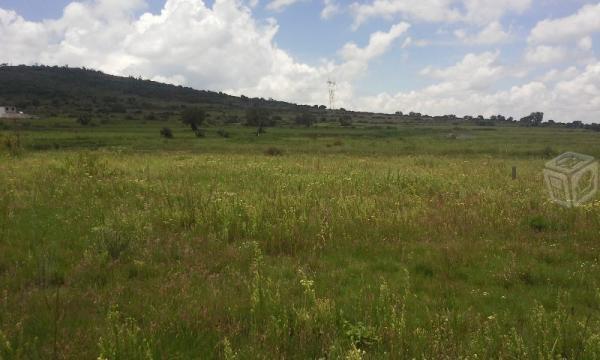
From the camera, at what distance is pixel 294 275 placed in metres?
6.57

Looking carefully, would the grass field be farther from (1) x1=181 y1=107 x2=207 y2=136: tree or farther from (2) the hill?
(2) the hill

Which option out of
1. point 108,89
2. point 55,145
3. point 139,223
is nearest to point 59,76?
point 108,89

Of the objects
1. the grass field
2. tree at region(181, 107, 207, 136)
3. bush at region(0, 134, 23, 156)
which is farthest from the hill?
the grass field

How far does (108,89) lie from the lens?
14112 cm

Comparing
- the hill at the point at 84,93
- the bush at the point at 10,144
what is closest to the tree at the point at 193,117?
the hill at the point at 84,93

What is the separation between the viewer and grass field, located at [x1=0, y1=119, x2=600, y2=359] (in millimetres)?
4504

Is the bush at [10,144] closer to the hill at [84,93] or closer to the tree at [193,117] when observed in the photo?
the tree at [193,117]

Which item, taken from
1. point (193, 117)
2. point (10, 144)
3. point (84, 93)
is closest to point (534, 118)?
point (193, 117)

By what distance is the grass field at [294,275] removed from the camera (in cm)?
450

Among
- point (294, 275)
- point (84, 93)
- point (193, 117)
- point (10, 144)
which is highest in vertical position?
point (84, 93)

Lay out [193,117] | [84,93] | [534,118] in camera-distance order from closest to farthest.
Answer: [193,117], [84,93], [534,118]

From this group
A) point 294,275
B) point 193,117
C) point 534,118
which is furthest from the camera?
point 534,118

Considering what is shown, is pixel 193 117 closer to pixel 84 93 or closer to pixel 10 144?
pixel 10 144

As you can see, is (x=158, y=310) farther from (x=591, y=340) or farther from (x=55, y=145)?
(x=55, y=145)
